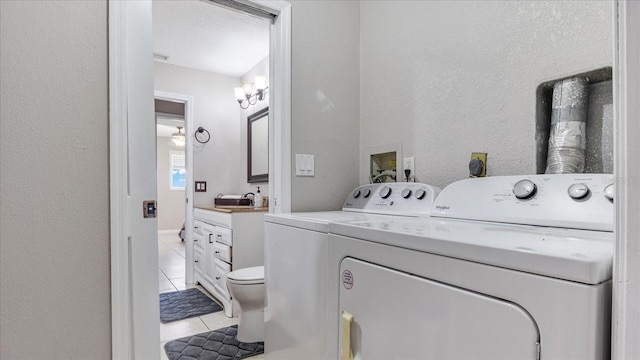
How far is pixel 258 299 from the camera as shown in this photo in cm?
220

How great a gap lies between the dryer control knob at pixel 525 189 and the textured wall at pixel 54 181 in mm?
1541

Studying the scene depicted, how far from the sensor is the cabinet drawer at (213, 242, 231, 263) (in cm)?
280

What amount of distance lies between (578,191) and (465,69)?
0.76 m

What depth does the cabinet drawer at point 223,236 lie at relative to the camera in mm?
2803

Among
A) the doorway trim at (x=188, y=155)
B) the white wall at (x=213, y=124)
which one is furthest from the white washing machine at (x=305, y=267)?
the white wall at (x=213, y=124)

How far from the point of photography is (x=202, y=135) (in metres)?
3.91

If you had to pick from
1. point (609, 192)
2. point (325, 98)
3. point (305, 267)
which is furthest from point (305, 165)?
point (609, 192)

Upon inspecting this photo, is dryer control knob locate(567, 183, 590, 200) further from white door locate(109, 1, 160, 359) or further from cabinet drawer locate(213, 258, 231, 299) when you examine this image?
cabinet drawer locate(213, 258, 231, 299)

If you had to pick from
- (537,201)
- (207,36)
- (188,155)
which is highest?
(207,36)

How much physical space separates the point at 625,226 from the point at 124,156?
1.50 metres

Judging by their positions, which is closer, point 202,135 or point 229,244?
point 229,244

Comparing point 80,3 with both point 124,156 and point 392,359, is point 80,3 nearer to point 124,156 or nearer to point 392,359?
point 124,156

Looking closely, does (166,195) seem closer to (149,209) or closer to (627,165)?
(149,209)

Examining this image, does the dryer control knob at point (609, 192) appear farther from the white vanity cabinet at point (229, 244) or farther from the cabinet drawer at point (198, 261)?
the cabinet drawer at point (198, 261)
